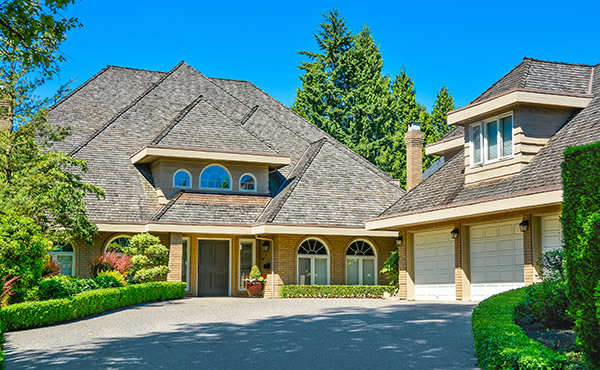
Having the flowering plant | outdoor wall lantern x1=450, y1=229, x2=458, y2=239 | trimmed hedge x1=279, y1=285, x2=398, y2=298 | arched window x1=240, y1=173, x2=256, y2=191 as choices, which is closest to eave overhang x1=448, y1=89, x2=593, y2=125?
outdoor wall lantern x1=450, y1=229, x2=458, y2=239

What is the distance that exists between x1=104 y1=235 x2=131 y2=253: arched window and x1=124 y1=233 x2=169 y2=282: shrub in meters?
0.84

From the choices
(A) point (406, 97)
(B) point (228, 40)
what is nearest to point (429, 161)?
(A) point (406, 97)

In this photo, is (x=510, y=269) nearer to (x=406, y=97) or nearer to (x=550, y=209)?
(x=550, y=209)

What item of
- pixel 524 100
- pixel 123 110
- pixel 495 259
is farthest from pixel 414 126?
pixel 123 110

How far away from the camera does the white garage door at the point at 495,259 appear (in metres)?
17.1

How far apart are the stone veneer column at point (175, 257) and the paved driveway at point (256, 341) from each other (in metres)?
7.17

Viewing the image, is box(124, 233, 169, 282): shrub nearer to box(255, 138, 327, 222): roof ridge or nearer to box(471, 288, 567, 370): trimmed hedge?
box(255, 138, 327, 222): roof ridge

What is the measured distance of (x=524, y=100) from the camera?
1730cm

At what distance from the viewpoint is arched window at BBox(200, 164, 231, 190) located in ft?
84.1

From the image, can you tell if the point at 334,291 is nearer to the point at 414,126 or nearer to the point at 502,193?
the point at 414,126

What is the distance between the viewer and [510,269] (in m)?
17.3

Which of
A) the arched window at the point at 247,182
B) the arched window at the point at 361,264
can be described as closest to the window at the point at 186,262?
the arched window at the point at 247,182

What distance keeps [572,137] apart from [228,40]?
13336 mm

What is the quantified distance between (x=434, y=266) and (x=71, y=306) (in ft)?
35.9
